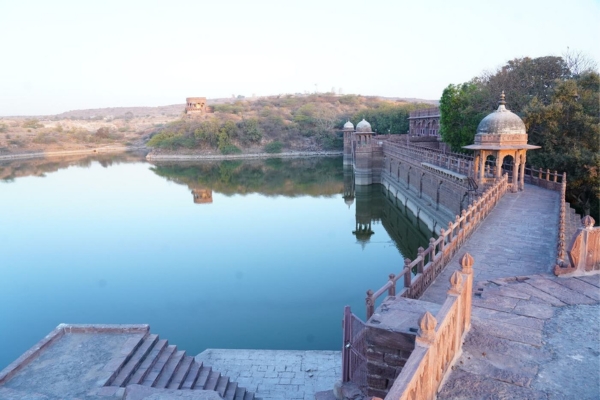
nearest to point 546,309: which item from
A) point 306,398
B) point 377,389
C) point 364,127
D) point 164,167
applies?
point 377,389

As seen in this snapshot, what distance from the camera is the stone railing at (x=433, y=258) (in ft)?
16.8

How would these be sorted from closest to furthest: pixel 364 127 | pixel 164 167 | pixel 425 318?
pixel 425 318, pixel 364 127, pixel 164 167

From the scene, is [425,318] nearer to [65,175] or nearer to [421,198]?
[421,198]

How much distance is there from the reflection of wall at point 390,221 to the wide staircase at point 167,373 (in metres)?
11.4

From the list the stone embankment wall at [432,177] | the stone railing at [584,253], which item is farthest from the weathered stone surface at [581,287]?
the stone embankment wall at [432,177]

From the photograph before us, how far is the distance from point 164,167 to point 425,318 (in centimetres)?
4768

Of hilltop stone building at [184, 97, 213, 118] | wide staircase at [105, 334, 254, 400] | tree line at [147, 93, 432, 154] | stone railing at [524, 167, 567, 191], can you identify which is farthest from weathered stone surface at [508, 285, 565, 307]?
hilltop stone building at [184, 97, 213, 118]

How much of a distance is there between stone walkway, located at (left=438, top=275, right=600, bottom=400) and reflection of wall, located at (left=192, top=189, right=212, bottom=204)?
24084mm

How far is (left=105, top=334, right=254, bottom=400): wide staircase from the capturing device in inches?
241

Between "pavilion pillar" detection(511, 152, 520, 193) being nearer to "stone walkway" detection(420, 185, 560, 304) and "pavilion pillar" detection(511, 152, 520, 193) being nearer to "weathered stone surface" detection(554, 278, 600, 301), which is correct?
"stone walkway" detection(420, 185, 560, 304)

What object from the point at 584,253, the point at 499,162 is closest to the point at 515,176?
the point at 499,162

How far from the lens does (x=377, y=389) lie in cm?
394

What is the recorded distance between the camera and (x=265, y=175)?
132ft

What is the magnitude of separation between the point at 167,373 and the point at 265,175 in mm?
34032
